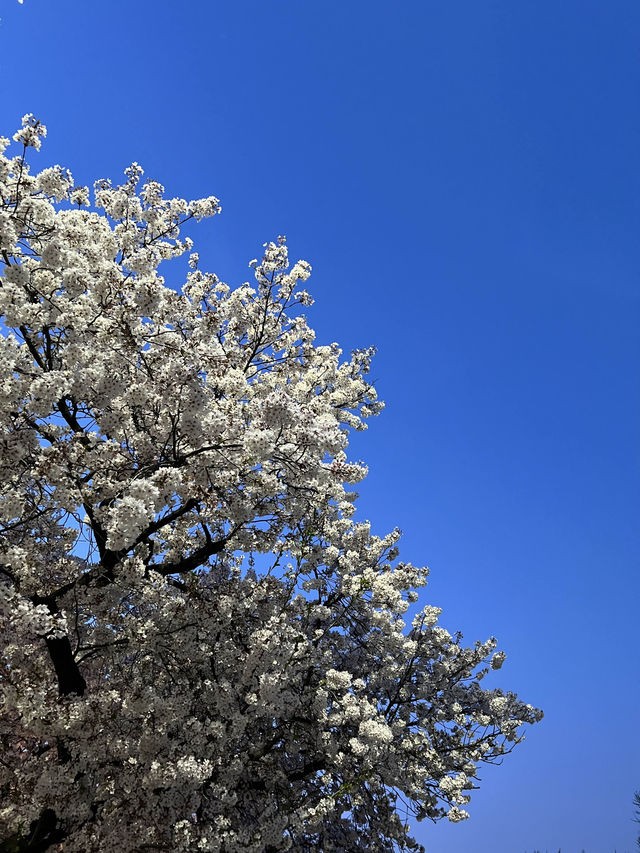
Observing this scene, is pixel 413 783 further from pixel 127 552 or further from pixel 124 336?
pixel 124 336

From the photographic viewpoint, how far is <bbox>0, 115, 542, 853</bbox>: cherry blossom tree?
8.46m

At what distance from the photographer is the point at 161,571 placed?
11.8 metres

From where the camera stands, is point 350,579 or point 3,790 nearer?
point 3,790

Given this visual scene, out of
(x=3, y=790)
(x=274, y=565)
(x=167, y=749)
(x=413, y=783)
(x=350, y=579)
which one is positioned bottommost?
(x=3, y=790)

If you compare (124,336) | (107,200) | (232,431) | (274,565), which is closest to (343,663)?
(274,565)

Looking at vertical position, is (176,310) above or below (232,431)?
above

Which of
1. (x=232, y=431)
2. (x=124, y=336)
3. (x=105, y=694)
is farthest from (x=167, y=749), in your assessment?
(x=124, y=336)

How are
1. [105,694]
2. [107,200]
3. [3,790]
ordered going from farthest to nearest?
[107,200] < [3,790] < [105,694]

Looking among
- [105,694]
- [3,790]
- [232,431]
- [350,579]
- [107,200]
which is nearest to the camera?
[232,431]

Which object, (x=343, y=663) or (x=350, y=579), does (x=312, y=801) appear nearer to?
(x=343, y=663)

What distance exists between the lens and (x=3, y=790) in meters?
11.2

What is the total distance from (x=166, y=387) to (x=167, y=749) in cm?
613

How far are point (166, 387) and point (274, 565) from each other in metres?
4.74

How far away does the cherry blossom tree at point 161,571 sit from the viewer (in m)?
8.46
